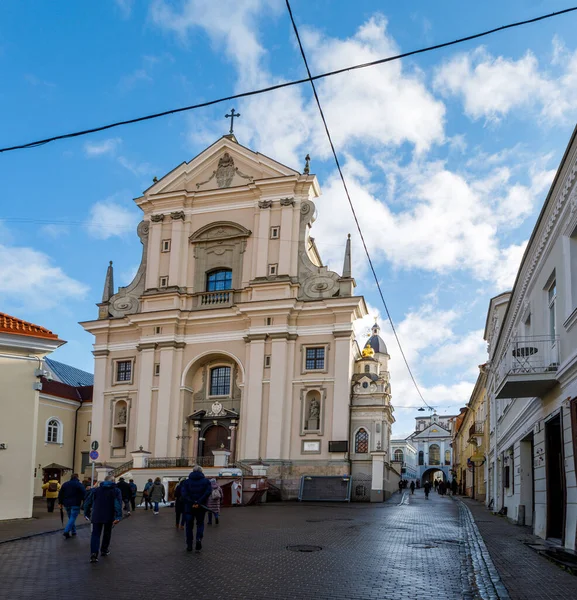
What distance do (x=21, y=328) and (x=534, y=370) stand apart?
15106 mm

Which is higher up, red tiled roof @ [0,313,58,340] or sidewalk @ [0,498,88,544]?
red tiled roof @ [0,313,58,340]

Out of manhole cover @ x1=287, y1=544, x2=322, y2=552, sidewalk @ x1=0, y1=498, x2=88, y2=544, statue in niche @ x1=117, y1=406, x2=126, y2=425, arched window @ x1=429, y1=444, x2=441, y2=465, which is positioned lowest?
arched window @ x1=429, y1=444, x2=441, y2=465

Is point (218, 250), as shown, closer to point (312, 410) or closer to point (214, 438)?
point (214, 438)

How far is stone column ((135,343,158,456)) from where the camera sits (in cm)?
4028

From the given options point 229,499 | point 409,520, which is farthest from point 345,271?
point 409,520

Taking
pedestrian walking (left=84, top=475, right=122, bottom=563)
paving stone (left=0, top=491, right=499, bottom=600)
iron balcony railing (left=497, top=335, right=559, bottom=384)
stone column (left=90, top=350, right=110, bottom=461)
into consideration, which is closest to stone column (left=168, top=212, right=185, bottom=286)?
stone column (left=90, top=350, right=110, bottom=461)

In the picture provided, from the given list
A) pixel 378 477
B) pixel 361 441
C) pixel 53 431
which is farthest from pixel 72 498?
pixel 53 431

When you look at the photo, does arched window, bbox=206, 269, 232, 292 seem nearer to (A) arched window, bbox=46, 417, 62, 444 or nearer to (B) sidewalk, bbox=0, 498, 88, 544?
(A) arched window, bbox=46, 417, 62, 444

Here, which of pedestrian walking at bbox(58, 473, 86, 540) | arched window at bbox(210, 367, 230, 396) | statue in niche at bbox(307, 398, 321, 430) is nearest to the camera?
pedestrian walking at bbox(58, 473, 86, 540)

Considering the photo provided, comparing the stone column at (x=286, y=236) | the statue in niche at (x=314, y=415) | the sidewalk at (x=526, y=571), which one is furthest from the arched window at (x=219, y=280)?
the sidewalk at (x=526, y=571)

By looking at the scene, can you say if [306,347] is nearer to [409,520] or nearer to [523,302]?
[409,520]

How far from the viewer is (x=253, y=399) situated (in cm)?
3916

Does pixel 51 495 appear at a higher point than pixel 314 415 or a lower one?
lower

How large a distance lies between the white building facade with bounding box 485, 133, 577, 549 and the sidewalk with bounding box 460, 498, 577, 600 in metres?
0.78
